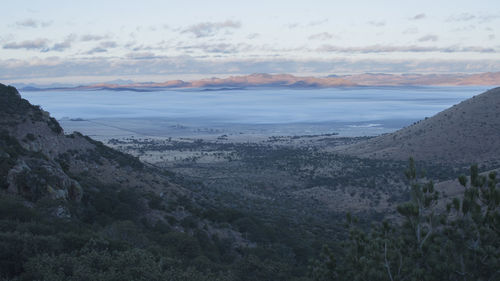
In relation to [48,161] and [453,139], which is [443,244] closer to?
[48,161]

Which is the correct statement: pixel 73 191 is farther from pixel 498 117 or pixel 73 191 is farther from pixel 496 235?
pixel 498 117

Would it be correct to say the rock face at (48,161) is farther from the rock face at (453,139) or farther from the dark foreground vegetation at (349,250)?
the rock face at (453,139)

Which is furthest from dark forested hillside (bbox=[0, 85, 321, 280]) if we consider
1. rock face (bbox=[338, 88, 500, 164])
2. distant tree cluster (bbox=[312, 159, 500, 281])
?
rock face (bbox=[338, 88, 500, 164])

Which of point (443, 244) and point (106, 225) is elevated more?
point (443, 244)

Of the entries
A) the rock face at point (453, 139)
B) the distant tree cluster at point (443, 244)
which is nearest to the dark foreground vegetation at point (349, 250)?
the distant tree cluster at point (443, 244)

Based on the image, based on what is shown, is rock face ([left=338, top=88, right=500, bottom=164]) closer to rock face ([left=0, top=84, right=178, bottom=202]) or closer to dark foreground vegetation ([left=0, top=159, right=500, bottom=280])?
rock face ([left=0, top=84, right=178, bottom=202])

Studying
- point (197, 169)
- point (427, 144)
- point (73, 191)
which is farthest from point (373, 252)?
point (427, 144)

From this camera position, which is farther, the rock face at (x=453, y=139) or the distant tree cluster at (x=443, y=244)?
the rock face at (x=453, y=139)

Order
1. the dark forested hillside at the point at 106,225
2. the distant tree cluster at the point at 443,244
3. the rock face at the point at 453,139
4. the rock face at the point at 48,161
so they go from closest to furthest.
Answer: the distant tree cluster at the point at 443,244 → the dark forested hillside at the point at 106,225 → the rock face at the point at 48,161 → the rock face at the point at 453,139

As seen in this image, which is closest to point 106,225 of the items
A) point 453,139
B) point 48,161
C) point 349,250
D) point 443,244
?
point 48,161

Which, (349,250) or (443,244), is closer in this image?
(443,244)
